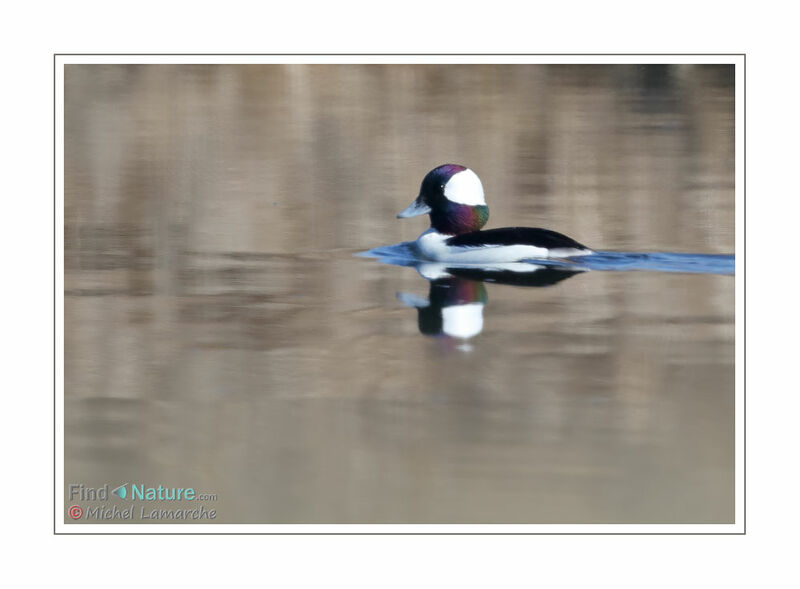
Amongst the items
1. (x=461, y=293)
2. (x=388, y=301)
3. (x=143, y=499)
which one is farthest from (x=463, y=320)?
(x=143, y=499)

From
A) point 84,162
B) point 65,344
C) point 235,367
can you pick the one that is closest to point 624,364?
point 235,367

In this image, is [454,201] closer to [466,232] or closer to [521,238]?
[466,232]

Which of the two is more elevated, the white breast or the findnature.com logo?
the white breast

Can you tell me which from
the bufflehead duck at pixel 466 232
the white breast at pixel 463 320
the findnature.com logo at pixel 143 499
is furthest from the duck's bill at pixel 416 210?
the findnature.com logo at pixel 143 499

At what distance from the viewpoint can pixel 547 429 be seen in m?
3.72

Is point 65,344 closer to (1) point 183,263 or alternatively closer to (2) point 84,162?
(1) point 183,263

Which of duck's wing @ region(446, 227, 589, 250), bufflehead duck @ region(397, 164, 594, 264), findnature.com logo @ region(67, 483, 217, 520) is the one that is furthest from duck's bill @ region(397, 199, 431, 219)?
findnature.com logo @ region(67, 483, 217, 520)

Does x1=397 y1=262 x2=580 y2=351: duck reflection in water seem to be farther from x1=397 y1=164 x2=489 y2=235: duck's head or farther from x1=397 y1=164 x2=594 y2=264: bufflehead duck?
x1=397 y1=164 x2=489 y2=235: duck's head

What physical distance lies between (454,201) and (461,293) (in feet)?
1.76

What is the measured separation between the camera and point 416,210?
4.84 m

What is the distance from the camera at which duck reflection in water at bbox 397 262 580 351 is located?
13.8 feet

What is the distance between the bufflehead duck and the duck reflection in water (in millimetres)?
63
